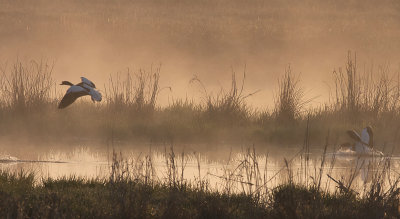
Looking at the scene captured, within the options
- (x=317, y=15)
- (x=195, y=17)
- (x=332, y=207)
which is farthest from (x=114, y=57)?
(x=332, y=207)

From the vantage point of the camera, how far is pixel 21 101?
1745 cm

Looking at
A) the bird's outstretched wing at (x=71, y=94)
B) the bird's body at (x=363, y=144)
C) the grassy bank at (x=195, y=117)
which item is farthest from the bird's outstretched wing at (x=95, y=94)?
the bird's body at (x=363, y=144)

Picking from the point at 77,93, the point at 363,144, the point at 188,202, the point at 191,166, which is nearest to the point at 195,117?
the point at 77,93

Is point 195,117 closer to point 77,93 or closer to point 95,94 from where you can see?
point 95,94

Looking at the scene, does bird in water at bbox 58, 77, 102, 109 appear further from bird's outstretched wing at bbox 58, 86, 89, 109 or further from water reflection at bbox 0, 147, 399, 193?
water reflection at bbox 0, 147, 399, 193

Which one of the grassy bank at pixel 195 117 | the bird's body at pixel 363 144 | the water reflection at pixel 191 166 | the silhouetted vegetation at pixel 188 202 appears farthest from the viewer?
the grassy bank at pixel 195 117

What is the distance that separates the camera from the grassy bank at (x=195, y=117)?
1644 cm

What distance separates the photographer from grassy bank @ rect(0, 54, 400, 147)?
1644 centimetres

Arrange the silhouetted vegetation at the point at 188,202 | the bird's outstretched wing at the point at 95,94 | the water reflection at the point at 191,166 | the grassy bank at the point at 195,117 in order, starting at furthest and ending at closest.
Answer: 1. the grassy bank at the point at 195,117
2. the bird's outstretched wing at the point at 95,94
3. the water reflection at the point at 191,166
4. the silhouetted vegetation at the point at 188,202

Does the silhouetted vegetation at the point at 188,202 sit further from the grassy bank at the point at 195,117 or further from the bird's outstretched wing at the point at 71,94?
the grassy bank at the point at 195,117

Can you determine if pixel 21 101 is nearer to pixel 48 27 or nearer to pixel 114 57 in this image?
pixel 114 57

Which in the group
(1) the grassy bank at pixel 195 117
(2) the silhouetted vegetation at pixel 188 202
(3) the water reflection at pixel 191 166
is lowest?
(2) the silhouetted vegetation at pixel 188 202

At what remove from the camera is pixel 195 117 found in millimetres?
17625

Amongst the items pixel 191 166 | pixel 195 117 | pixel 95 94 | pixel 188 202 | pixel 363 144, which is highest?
pixel 95 94
